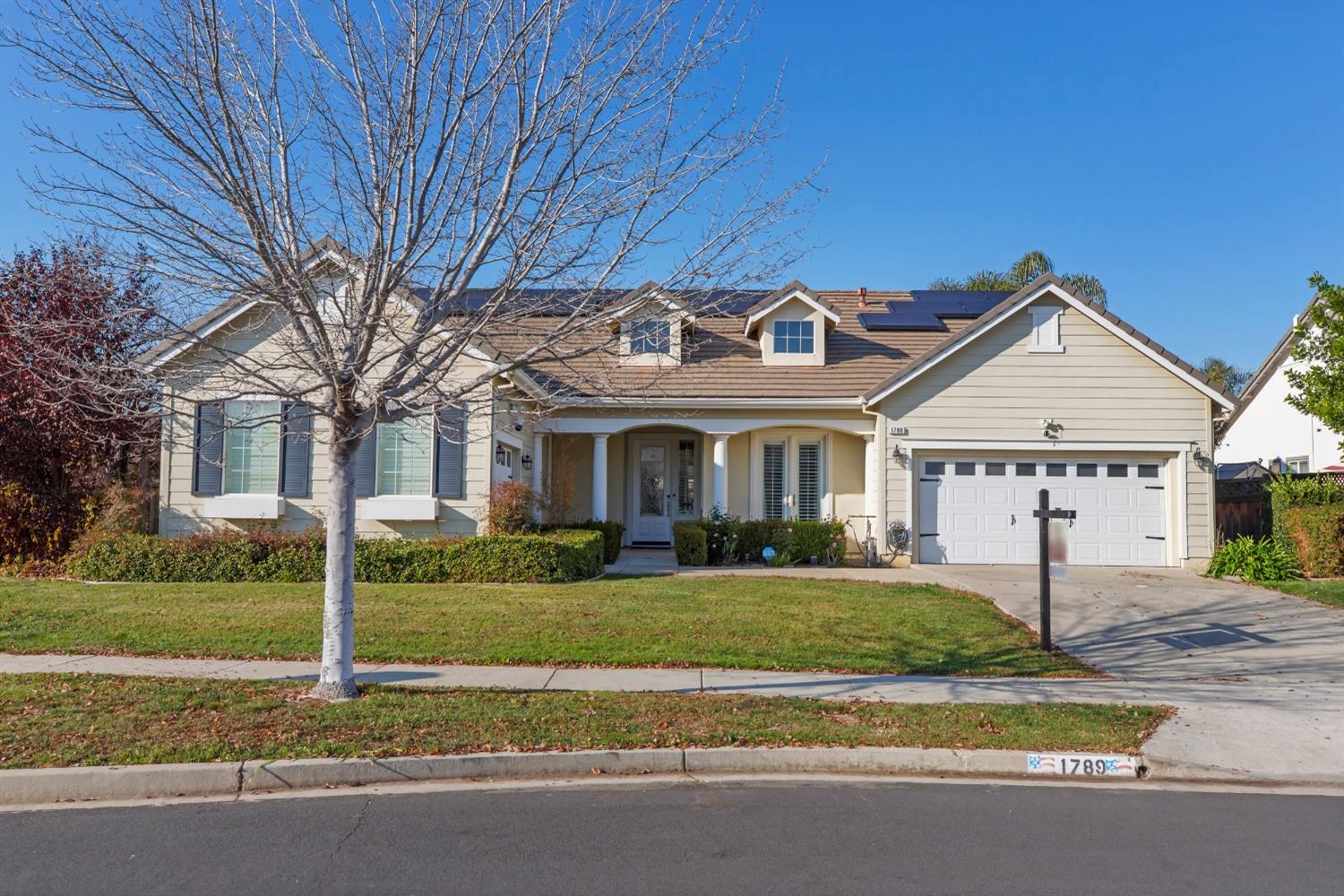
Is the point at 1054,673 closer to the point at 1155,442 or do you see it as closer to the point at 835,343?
the point at 1155,442

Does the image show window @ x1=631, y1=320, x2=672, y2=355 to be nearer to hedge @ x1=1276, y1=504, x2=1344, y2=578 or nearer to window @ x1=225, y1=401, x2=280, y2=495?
window @ x1=225, y1=401, x2=280, y2=495

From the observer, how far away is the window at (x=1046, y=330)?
56.2 feet

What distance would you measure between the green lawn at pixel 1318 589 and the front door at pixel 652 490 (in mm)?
11295

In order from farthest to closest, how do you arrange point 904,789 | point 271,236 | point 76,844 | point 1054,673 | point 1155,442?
point 1155,442, point 1054,673, point 271,236, point 904,789, point 76,844

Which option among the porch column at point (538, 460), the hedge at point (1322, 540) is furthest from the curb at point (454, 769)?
the hedge at point (1322, 540)

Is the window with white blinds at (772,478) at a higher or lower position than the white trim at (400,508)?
higher

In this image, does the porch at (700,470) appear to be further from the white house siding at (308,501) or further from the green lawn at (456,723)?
the green lawn at (456,723)

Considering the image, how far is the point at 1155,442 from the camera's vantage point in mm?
16922

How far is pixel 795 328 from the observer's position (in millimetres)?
19469

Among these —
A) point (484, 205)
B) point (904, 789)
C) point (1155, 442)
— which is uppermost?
point (484, 205)

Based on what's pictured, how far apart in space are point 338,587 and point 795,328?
45.2 feet

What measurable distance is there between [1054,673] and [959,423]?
8.86 metres

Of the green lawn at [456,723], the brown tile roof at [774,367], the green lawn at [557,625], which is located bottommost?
the green lawn at [456,723]

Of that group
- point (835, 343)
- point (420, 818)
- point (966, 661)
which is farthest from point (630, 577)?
point (420, 818)
